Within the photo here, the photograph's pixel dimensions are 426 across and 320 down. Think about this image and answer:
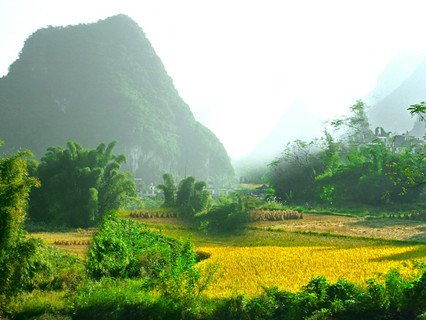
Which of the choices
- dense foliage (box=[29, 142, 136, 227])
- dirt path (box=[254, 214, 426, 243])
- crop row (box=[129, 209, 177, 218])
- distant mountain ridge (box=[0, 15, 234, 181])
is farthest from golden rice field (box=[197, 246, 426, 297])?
distant mountain ridge (box=[0, 15, 234, 181])

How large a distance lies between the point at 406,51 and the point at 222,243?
4735 inches

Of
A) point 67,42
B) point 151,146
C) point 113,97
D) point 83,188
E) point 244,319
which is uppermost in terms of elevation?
point 67,42

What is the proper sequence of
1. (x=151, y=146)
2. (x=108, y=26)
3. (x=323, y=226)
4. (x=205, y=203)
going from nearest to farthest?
(x=323, y=226)
(x=205, y=203)
(x=151, y=146)
(x=108, y=26)

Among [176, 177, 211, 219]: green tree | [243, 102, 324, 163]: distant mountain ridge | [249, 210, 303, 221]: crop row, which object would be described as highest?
[243, 102, 324, 163]: distant mountain ridge

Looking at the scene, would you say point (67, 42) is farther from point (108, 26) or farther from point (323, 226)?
point (323, 226)

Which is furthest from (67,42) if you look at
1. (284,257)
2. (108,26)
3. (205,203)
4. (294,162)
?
(284,257)

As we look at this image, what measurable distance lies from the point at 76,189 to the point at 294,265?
79.0 feet

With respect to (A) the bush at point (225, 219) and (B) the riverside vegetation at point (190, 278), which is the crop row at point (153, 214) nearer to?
(A) the bush at point (225, 219)

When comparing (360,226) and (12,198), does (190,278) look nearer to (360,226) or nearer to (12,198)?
(12,198)

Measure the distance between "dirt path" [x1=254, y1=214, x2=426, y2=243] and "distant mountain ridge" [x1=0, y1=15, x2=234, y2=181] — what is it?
6006cm

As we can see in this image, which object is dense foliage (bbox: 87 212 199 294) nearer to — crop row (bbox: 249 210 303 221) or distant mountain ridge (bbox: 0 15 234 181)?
crop row (bbox: 249 210 303 221)

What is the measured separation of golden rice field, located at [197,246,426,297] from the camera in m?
12.8

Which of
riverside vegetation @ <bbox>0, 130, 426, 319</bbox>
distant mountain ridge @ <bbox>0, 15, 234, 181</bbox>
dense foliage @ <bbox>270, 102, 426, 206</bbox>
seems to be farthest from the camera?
distant mountain ridge @ <bbox>0, 15, 234, 181</bbox>

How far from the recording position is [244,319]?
10.2m
